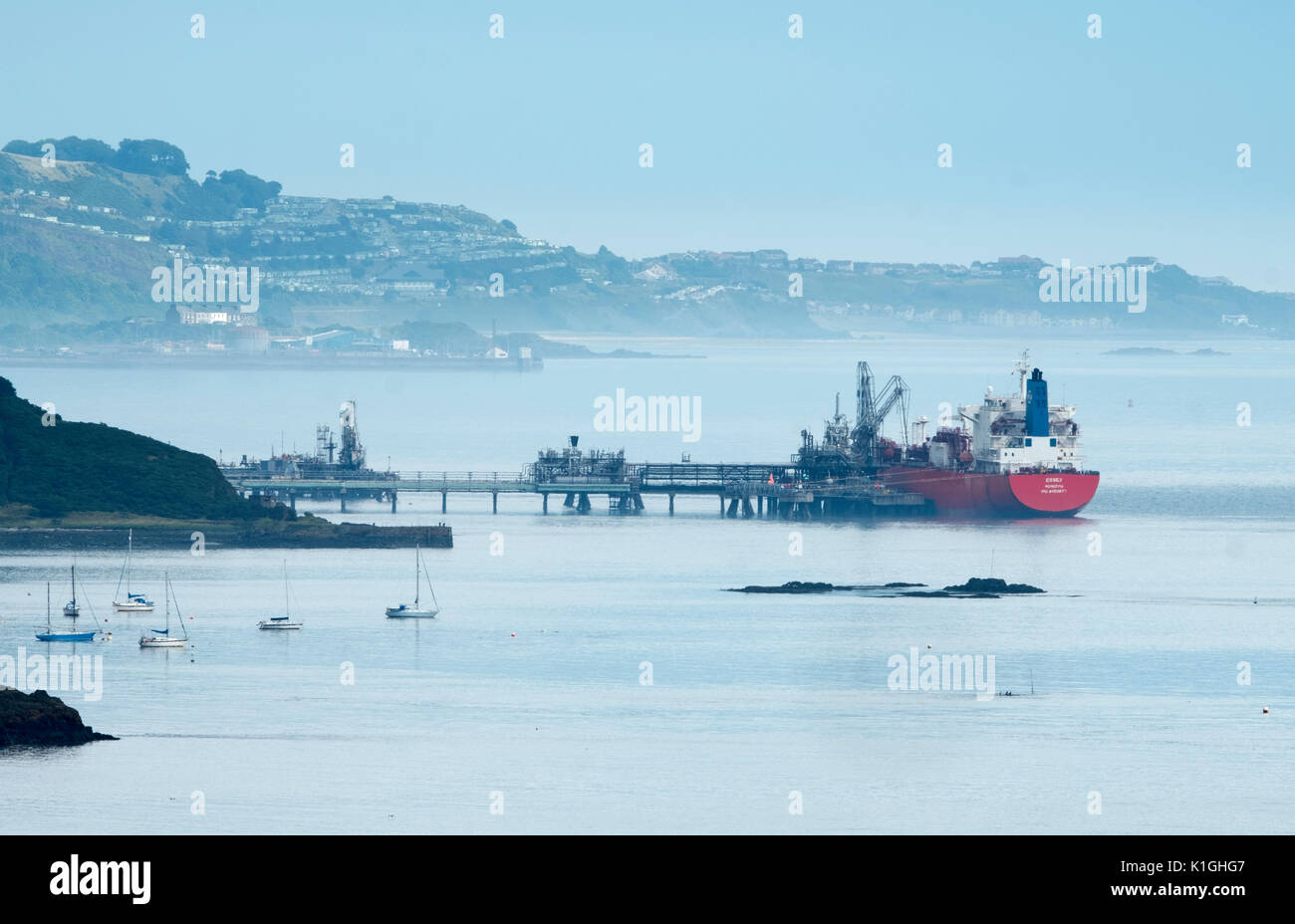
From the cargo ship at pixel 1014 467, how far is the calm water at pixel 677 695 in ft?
26.4

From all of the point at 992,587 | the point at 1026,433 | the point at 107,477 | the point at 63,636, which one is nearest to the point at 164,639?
the point at 63,636

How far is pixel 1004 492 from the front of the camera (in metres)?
111

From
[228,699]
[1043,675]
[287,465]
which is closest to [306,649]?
[228,699]

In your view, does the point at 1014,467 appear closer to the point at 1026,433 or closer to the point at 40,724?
the point at 1026,433

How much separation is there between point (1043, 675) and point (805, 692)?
7117 millimetres

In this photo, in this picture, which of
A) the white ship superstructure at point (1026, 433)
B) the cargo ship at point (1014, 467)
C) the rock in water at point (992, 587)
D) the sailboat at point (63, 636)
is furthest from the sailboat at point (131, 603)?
the white ship superstructure at point (1026, 433)

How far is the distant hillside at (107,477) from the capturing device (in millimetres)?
96312

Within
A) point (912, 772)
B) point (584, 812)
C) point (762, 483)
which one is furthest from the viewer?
point (762, 483)

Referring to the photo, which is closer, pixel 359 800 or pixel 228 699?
pixel 359 800

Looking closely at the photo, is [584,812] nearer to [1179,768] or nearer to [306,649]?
[1179,768]

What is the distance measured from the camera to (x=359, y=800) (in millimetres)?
→ 42156

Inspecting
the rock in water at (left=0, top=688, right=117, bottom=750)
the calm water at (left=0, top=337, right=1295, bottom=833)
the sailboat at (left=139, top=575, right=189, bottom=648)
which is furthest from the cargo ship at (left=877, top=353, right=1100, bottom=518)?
the rock in water at (left=0, top=688, right=117, bottom=750)

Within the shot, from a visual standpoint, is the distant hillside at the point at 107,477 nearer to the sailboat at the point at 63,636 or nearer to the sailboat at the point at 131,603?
the sailboat at the point at 131,603

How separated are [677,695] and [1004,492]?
188 feet
